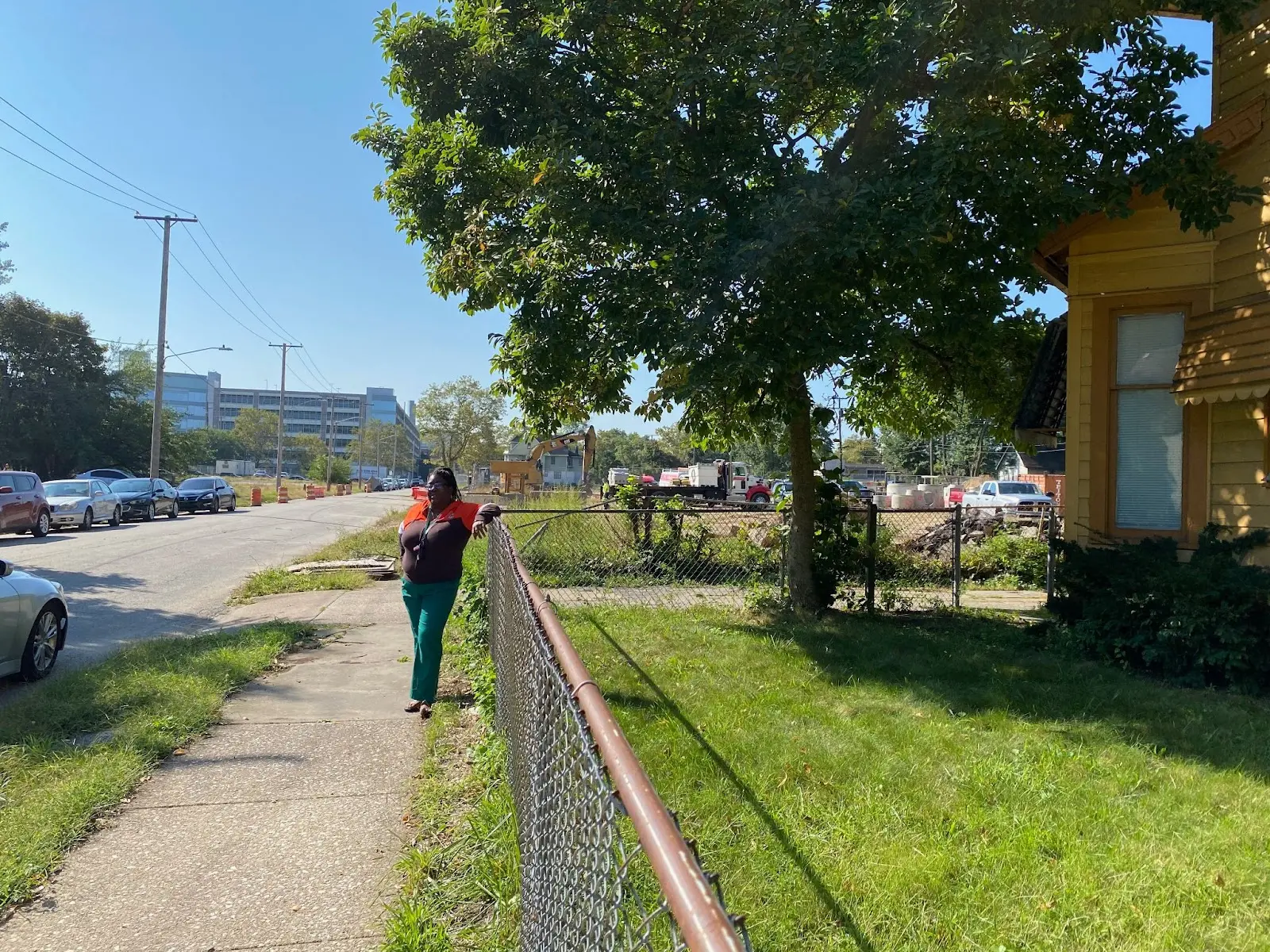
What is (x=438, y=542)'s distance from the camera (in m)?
5.93

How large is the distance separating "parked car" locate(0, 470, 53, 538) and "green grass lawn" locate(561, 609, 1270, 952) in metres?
19.3

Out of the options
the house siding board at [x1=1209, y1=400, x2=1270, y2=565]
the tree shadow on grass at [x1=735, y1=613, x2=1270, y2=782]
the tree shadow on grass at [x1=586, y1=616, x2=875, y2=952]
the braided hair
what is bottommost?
the tree shadow on grass at [x1=586, y1=616, x2=875, y2=952]

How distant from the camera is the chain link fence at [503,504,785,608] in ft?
34.1

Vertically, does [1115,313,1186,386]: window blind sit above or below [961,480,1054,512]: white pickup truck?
above

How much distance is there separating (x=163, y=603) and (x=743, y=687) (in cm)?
870

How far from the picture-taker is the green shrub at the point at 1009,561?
542 inches

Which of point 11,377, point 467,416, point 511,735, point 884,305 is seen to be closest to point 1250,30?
point 884,305

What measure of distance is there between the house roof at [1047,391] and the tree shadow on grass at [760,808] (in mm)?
5089

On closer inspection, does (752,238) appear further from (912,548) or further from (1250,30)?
(912,548)

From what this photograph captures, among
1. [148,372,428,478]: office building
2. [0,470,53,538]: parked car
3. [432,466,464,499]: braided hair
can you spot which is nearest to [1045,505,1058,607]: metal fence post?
[432,466,464,499]: braided hair

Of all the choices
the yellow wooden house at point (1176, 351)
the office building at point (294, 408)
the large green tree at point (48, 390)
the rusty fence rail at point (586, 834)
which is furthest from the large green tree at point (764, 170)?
the office building at point (294, 408)

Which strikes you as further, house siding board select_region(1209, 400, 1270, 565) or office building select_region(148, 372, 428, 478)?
office building select_region(148, 372, 428, 478)

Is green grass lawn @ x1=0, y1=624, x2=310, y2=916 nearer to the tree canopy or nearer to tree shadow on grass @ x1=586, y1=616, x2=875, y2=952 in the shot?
tree shadow on grass @ x1=586, y1=616, x2=875, y2=952

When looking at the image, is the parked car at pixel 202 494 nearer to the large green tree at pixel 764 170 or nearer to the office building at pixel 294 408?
the large green tree at pixel 764 170
